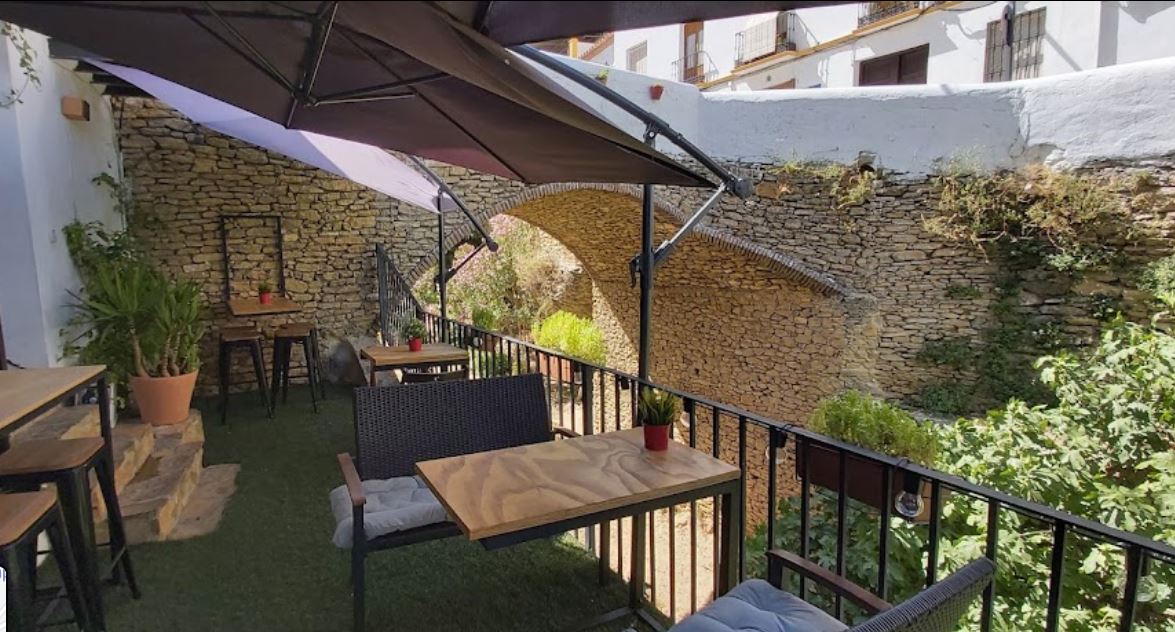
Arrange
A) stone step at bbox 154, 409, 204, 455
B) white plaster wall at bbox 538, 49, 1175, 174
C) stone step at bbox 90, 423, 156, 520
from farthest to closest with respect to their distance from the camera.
A: white plaster wall at bbox 538, 49, 1175, 174 → stone step at bbox 154, 409, 204, 455 → stone step at bbox 90, 423, 156, 520

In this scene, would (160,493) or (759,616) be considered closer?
(759,616)

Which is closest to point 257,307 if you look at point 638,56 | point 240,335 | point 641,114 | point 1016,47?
point 240,335

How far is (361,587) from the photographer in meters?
2.16

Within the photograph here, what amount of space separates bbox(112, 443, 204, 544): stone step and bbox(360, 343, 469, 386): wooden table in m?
1.14

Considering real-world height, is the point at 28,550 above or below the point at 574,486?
below

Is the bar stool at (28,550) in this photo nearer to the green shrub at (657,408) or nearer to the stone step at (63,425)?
the stone step at (63,425)

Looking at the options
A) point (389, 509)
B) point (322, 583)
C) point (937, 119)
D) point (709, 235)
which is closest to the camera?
point (389, 509)

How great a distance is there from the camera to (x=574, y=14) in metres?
1.19

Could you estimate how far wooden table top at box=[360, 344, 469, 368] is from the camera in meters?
4.13

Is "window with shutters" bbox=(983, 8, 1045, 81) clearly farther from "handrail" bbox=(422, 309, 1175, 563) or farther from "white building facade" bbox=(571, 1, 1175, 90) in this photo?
"handrail" bbox=(422, 309, 1175, 563)

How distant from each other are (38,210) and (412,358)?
7.49 ft

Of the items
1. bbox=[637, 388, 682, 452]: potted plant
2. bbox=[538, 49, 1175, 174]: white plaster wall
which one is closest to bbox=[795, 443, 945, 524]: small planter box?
bbox=[637, 388, 682, 452]: potted plant

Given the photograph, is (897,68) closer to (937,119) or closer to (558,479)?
(937,119)

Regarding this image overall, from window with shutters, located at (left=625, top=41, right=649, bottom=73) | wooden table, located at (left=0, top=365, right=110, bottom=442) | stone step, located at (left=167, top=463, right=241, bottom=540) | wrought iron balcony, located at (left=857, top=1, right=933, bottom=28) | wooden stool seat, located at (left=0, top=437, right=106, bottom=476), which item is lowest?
stone step, located at (left=167, top=463, right=241, bottom=540)
